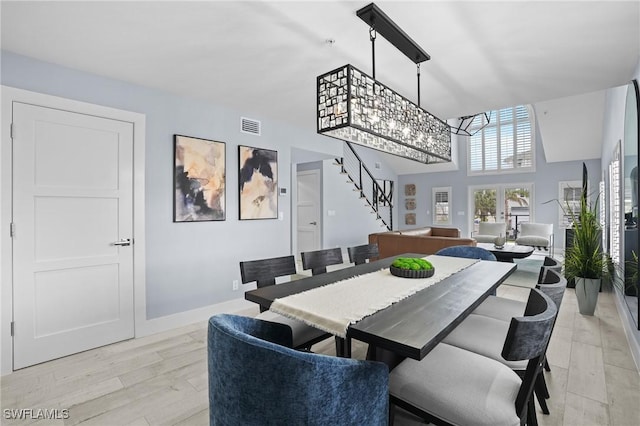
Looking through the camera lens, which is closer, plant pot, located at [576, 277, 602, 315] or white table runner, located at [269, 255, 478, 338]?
white table runner, located at [269, 255, 478, 338]

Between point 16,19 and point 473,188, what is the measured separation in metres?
10.6

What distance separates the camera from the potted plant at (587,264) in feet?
11.6

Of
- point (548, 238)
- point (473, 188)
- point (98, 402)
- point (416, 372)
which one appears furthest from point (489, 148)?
point (98, 402)

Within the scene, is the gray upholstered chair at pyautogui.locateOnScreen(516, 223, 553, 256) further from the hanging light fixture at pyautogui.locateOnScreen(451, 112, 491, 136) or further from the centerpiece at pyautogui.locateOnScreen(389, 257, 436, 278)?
the centerpiece at pyautogui.locateOnScreen(389, 257, 436, 278)

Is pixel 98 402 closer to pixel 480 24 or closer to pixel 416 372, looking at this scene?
pixel 416 372

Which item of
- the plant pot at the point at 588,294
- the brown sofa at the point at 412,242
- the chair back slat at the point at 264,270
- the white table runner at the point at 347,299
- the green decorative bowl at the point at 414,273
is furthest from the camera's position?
the brown sofa at the point at 412,242

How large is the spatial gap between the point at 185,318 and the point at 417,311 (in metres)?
2.80

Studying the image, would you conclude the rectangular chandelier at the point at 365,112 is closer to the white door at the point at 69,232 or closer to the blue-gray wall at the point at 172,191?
the blue-gray wall at the point at 172,191

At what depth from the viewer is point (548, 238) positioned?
7918 millimetres

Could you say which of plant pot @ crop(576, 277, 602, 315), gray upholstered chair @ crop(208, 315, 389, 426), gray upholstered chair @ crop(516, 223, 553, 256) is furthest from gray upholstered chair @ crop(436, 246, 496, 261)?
gray upholstered chair @ crop(516, 223, 553, 256)

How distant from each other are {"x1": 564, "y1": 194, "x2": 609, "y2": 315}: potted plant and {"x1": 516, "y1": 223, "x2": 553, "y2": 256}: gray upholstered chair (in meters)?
4.34

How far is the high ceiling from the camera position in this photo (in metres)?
1.95

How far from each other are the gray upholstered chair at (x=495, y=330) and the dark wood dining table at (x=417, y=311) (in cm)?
24

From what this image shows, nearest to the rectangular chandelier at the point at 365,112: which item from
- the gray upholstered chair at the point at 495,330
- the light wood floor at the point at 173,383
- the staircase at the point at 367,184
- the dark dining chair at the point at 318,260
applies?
the dark dining chair at the point at 318,260
